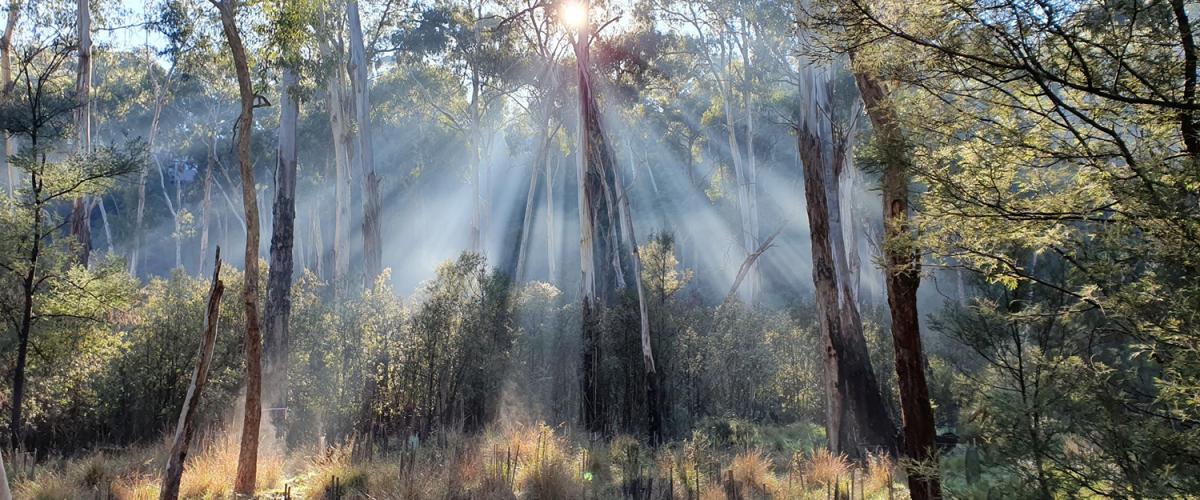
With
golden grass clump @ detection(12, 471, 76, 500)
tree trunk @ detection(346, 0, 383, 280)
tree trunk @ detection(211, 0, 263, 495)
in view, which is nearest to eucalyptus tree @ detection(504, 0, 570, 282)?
tree trunk @ detection(346, 0, 383, 280)

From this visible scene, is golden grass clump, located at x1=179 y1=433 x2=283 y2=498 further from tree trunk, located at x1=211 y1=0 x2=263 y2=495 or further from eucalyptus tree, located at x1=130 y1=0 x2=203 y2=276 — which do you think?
eucalyptus tree, located at x1=130 y1=0 x2=203 y2=276

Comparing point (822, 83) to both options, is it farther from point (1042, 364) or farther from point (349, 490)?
point (349, 490)

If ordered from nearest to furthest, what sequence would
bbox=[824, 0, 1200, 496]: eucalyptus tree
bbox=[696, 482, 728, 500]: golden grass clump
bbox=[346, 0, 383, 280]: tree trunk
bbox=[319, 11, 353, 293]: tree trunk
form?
1. bbox=[824, 0, 1200, 496]: eucalyptus tree
2. bbox=[696, 482, 728, 500]: golden grass clump
3. bbox=[346, 0, 383, 280]: tree trunk
4. bbox=[319, 11, 353, 293]: tree trunk

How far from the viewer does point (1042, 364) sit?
594 centimetres

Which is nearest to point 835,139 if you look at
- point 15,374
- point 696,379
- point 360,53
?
point 696,379

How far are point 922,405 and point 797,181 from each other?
26.4m

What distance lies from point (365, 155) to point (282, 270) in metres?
5.69

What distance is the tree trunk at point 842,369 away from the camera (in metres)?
9.34

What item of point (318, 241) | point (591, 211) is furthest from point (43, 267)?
point (318, 241)

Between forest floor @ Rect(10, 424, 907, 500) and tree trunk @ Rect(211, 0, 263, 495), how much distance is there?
332mm

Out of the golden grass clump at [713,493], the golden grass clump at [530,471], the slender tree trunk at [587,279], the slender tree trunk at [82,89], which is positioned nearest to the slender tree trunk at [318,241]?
the slender tree trunk at [82,89]

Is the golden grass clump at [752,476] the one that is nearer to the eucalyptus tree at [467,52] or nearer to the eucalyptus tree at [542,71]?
the eucalyptus tree at [542,71]

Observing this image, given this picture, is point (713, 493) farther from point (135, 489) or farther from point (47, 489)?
point (47, 489)

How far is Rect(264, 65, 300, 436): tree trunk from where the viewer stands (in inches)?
473
